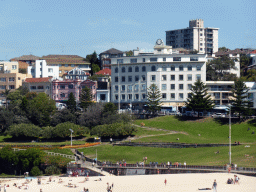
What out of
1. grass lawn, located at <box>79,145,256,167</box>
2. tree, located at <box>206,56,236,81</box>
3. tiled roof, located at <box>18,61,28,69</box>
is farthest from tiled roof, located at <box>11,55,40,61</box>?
grass lawn, located at <box>79,145,256,167</box>

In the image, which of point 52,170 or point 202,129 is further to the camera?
point 202,129

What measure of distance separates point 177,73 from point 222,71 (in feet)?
95.7

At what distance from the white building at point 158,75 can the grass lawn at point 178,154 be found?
106 ft

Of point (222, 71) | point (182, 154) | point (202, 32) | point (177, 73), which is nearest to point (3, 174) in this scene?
point (182, 154)

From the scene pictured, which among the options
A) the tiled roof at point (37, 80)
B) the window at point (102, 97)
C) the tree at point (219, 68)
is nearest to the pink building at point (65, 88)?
the tiled roof at point (37, 80)

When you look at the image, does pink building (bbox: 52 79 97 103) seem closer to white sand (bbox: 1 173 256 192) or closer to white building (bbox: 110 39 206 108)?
white building (bbox: 110 39 206 108)

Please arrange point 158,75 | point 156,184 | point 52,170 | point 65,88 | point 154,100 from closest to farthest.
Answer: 1. point 156,184
2. point 52,170
3. point 154,100
4. point 158,75
5. point 65,88

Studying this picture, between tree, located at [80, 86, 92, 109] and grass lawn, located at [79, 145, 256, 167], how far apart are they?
24.8 m

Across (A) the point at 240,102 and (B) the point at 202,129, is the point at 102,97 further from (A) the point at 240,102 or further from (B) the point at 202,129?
(A) the point at 240,102

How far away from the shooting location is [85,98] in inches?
4818

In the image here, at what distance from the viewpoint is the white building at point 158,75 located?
12119 cm

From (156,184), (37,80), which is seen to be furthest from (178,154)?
(37,80)

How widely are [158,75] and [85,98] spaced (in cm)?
1855

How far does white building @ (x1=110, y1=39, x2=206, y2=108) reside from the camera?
121m
